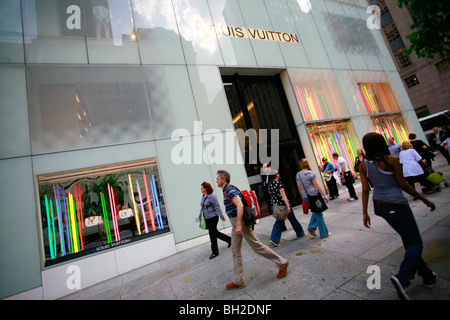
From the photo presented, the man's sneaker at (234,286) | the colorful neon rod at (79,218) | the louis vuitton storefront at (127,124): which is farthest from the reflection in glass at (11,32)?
the man's sneaker at (234,286)

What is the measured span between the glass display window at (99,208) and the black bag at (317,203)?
4.33 metres

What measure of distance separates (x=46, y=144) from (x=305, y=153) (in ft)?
31.5

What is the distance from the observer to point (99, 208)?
608 cm

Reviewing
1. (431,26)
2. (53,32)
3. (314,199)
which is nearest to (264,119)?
(314,199)

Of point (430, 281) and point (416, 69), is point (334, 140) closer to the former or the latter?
point (430, 281)

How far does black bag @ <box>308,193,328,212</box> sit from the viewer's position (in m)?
4.43

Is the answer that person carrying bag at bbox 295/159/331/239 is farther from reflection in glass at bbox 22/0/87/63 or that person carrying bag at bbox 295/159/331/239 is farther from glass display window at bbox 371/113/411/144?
glass display window at bbox 371/113/411/144

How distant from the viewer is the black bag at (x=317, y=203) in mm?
4434

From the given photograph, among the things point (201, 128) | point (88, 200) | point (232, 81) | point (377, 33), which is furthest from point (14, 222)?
point (377, 33)

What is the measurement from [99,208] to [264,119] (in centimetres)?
730

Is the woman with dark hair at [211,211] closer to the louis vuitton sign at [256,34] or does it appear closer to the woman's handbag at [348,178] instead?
the woman's handbag at [348,178]

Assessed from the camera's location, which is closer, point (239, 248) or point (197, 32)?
point (239, 248)
